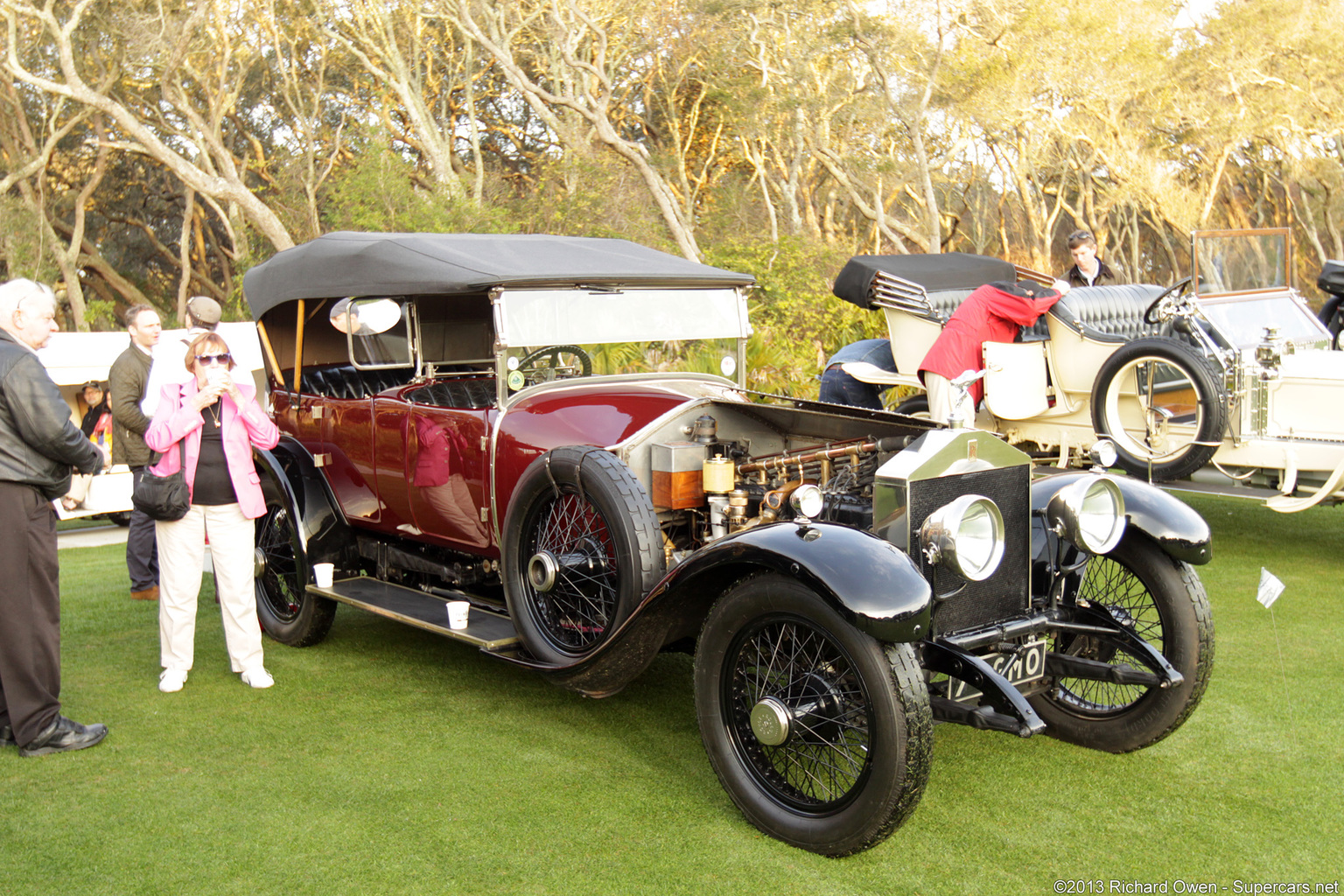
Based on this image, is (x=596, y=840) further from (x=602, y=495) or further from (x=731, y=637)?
(x=602, y=495)

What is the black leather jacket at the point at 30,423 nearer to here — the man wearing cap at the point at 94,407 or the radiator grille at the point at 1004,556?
the radiator grille at the point at 1004,556

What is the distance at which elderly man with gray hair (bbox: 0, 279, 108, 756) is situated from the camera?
380 centimetres

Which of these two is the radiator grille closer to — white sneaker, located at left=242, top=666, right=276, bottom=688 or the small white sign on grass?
the small white sign on grass

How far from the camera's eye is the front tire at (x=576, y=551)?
3750 mm

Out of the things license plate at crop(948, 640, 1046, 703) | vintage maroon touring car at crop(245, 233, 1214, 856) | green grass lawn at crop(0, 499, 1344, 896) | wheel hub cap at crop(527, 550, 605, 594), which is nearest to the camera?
green grass lawn at crop(0, 499, 1344, 896)

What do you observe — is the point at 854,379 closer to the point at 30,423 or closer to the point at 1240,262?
the point at 1240,262

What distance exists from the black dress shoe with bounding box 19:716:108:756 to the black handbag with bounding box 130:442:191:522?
2.88 feet

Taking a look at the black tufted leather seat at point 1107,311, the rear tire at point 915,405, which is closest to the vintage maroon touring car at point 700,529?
the black tufted leather seat at point 1107,311

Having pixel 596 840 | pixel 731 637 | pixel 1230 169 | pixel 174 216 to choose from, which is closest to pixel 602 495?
pixel 731 637

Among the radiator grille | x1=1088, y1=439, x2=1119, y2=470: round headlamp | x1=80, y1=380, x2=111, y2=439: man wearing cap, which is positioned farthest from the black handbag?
x1=80, y1=380, x2=111, y2=439: man wearing cap

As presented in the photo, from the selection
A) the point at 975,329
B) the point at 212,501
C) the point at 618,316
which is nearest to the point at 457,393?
the point at 618,316

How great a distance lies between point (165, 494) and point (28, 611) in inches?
28.3

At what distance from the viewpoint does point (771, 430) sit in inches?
175

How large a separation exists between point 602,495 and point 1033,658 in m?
1.56
